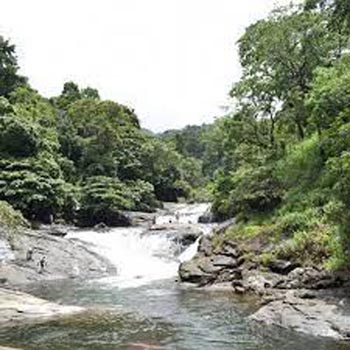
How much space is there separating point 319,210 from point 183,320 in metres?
10.3

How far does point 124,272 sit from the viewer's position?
1417 inches

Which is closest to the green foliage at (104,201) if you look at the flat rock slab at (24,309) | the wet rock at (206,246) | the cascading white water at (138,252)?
the cascading white water at (138,252)

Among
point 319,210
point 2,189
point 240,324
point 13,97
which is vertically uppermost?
point 13,97

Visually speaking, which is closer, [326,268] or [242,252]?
[326,268]

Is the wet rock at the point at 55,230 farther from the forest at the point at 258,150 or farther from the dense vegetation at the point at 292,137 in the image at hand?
the dense vegetation at the point at 292,137

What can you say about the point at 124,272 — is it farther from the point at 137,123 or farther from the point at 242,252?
the point at 137,123

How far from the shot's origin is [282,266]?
1056 inches

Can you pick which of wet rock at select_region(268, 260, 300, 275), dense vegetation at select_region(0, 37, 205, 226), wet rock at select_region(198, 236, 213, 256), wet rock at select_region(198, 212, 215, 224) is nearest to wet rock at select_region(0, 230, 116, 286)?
wet rock at select_region(198, 236, 213, 256)

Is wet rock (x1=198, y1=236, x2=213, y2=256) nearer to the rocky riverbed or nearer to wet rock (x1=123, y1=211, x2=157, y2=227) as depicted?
the rocky riverbed

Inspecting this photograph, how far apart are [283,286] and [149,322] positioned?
20.5 feet

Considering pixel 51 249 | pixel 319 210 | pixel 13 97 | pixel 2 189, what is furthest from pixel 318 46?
pixel 13 97

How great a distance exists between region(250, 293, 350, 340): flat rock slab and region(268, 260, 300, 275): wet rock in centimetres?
406

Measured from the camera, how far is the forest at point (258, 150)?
1070 inches

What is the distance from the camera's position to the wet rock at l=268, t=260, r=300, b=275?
87.2 ft
